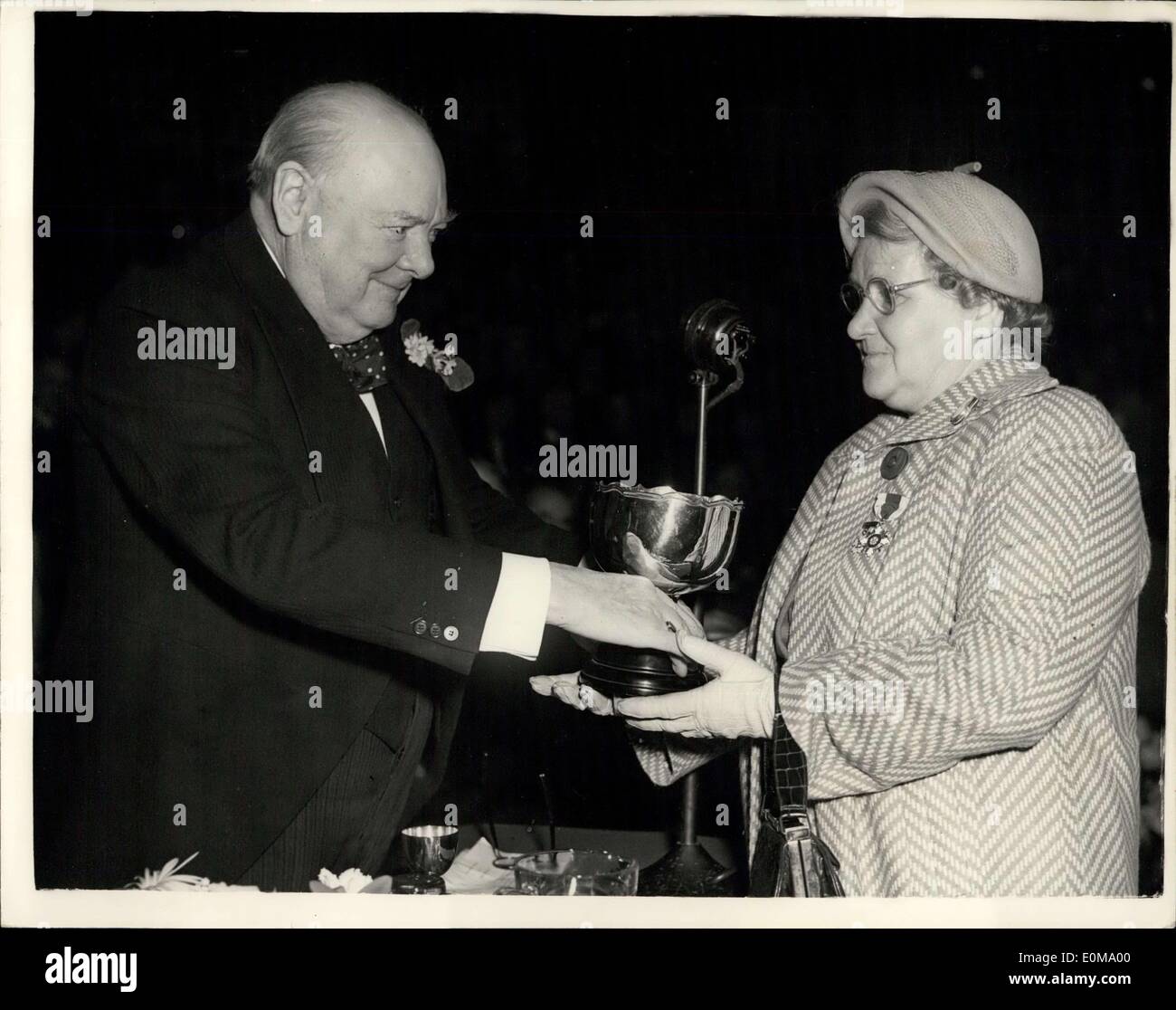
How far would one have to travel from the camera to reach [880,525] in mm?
2090

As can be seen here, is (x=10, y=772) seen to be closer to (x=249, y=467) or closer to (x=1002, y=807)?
(x=249, y=467)

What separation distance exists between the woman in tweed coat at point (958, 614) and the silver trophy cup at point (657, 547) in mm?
67

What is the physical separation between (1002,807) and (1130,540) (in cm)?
50

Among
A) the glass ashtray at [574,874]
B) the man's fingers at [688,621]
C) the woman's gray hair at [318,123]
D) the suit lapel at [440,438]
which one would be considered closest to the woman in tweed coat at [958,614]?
the man's fingers at [688,621]

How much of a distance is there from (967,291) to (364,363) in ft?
4.27

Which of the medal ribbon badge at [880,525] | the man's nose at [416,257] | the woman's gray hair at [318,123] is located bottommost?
the medal ribbon badge at [880,525]

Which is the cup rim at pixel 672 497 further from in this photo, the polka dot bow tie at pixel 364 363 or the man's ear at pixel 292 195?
the man's ear at pixel 292 195

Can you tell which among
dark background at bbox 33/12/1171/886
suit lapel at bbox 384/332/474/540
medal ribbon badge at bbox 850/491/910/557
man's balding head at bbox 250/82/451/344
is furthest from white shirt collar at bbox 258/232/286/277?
medal ribbon badge at bbox 850/491/910/557

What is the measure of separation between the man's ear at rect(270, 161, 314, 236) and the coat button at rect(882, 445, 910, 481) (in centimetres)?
130

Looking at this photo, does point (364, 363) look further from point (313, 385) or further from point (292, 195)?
point (292, 195)

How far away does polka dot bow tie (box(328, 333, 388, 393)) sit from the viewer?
2.63 m

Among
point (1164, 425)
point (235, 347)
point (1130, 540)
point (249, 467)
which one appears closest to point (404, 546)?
point (249, 467)

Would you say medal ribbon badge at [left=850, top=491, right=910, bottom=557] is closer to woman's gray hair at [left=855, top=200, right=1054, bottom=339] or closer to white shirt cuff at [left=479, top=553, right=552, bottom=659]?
woman's gray hair at [left=855, top=200, right=1054, bottom=339]

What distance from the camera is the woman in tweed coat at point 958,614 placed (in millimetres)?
1894
